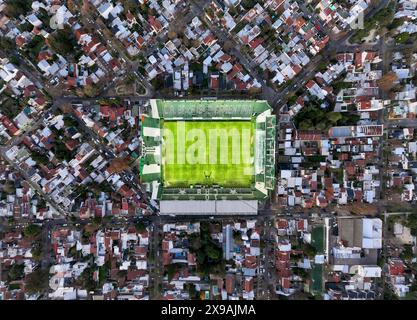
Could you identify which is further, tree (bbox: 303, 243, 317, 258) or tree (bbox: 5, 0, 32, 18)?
tree (bbox: 303, 243, 317, 258)

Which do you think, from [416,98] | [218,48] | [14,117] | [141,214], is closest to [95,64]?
[14,117]

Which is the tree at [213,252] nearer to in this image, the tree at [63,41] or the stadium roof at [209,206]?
the stadium roof at [209,206]

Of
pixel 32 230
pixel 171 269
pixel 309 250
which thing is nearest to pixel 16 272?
pixel 32 230

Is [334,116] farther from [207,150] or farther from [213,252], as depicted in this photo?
[213,252]

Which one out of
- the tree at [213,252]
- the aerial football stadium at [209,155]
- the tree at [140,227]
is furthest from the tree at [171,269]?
the aerial football stadium at [209,155]

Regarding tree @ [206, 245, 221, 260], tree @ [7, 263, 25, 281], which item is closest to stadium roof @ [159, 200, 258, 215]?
tree @ [206, 245, 221, 260]

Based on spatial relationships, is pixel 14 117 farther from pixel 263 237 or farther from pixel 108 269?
pixel 263 237

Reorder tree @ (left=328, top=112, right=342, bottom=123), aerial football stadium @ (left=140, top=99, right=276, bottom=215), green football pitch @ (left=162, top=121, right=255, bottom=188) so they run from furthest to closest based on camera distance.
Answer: tree @ (left=328, top=112, right=342, bottom=123), green football pitch @ (left=162, top=121, right=255, bottom=188), aerial football stadium @ (left=140, top=99, right=276, bottom=215)

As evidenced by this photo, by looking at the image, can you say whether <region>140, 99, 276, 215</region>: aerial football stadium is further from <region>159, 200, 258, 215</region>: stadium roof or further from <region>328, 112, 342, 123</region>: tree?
<region>328, 112, 342, 123</region>: tree
